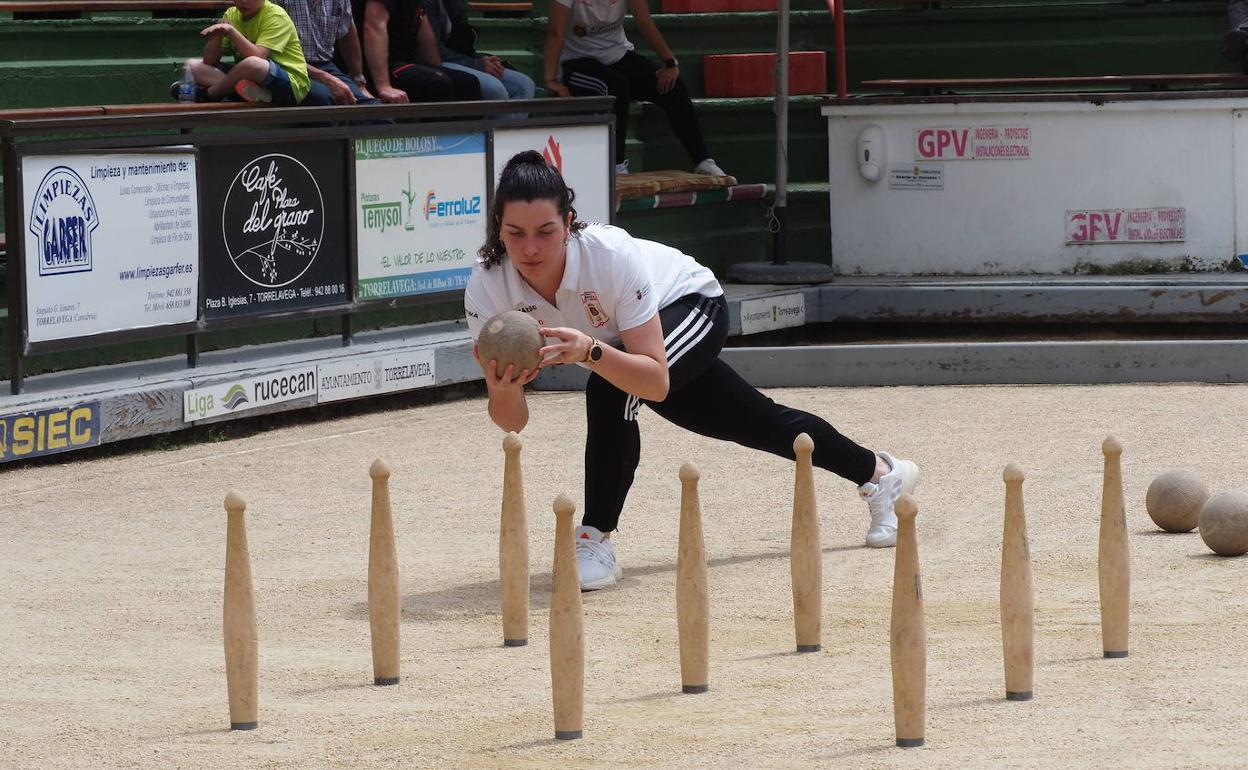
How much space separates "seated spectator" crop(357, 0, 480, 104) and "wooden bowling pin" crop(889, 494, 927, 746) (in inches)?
309

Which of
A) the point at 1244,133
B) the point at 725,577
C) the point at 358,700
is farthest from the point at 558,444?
the point at 1244,133

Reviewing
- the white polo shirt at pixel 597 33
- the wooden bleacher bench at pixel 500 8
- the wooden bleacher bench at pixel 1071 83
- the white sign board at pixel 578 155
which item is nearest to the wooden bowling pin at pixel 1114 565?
the white sign board at pixel 578 155

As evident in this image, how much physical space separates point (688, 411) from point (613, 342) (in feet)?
2.02

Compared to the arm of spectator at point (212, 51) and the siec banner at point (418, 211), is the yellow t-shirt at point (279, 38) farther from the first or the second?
the siec banner at point (418, 211)

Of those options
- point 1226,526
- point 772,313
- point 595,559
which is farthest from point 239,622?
point 772,313

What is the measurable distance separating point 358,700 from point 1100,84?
37.0 feet

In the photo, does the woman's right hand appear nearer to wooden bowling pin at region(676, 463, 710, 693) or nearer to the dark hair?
the dark hair

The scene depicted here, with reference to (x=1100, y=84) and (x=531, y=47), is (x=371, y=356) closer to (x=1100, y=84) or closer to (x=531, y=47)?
(x=531, y=47)

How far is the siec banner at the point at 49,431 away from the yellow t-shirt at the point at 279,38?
8.16ft

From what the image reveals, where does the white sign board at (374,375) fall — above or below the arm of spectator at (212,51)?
below

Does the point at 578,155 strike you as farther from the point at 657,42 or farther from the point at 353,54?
the point at 657,42

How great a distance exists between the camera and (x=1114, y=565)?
5617 mm

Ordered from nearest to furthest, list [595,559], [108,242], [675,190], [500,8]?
[595,559] < [108,242] < [675,190] < [500,8]

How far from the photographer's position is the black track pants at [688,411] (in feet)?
22.9
